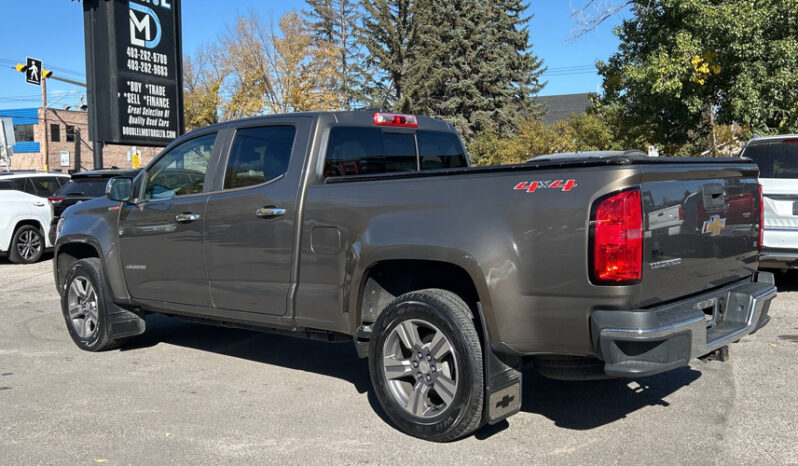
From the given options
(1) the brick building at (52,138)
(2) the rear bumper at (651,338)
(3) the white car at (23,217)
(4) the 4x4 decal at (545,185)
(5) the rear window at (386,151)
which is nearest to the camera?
(2) the rear bumper at (651,338)

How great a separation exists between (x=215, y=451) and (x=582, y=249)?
234 cm

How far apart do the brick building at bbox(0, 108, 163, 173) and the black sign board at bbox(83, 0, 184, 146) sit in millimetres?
38795

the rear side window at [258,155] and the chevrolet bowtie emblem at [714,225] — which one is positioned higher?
the rear side window at [258,155]

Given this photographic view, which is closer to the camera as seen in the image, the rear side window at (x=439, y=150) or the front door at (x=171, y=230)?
the front door at (x=171, y=230)

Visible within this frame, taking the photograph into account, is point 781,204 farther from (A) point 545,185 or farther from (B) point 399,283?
(A) point 545,185

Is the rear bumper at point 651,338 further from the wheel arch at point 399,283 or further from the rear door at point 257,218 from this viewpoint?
the rear door at point 257,218

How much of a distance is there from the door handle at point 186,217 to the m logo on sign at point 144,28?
10.8 m

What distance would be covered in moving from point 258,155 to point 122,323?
2334 millimetres

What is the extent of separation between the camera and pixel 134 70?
14914mm

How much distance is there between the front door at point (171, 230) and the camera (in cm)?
534

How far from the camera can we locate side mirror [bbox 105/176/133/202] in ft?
19.5

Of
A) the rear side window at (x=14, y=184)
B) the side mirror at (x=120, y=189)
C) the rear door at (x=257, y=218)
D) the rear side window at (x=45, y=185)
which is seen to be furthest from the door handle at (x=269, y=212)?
the rear side window at (x=45, y=185)

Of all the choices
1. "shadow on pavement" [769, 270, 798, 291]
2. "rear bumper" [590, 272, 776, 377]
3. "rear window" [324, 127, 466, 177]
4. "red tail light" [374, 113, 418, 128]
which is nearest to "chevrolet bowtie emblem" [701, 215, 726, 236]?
"rear bumper" [590, 272, 776, 377]

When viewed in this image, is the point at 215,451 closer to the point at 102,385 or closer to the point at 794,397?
the point at 102,385
